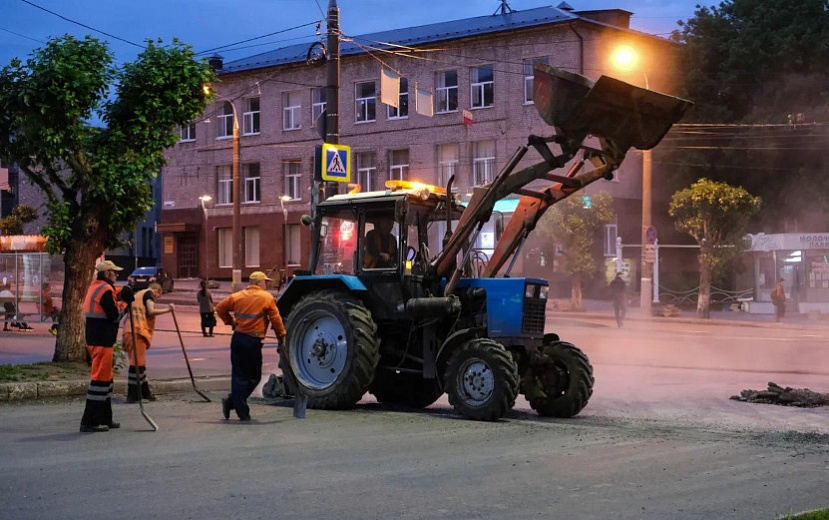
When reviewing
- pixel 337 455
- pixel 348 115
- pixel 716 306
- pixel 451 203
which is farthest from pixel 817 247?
pixel 337 455

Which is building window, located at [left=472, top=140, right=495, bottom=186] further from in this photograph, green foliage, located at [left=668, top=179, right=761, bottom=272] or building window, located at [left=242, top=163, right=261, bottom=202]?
building window, located at [left=242, top=163, right=261, bottom=202]

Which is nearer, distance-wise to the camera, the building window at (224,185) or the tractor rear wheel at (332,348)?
the tractor rear wheel at (332,348)

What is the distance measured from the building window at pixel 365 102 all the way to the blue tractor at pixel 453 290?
36527mm

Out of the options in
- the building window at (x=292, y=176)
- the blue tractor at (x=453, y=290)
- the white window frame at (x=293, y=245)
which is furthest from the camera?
the white window frame at (x=293, y=245)

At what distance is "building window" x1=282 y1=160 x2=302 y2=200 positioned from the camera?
5209cm

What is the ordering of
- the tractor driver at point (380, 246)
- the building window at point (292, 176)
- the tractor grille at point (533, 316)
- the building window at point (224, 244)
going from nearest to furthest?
1. the tractor grille at point (533, 316)
2. the tractor driver at point (380, 246)
3. the building window at point (292, 176)
4. the building window at point (224, 244)

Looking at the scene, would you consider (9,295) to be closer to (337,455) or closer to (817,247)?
(337,455)

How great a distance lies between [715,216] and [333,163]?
22.6 meters

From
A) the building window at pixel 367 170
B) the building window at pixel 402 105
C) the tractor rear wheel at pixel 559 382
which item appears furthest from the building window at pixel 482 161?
the tractor rear wheel at pixel 559 382

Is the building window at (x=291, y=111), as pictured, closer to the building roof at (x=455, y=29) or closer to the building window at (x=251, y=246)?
the building roof at (x=455, y=29)

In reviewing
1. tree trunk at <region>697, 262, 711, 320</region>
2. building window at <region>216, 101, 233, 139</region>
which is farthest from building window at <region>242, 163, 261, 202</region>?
tree trunk at <region>697, 262, 711, 320</region>

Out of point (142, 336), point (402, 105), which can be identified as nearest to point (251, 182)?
point (402, 105)

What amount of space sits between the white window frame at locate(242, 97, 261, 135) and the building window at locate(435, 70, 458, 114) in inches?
436

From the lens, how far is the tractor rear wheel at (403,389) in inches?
527
